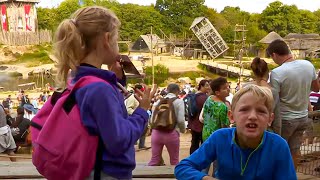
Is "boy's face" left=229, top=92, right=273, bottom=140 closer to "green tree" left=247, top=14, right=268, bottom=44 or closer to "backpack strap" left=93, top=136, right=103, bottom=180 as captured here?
"backpack strap" left=93, top=136, right=103, bottom=180

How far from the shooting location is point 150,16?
66.6 m

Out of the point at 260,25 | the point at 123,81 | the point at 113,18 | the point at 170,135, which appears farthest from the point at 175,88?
the point at 260,25

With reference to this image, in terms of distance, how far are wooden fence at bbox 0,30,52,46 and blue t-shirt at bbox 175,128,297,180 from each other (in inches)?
2282

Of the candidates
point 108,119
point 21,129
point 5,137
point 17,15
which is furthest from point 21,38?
point 108,119

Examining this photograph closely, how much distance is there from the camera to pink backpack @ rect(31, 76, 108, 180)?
1.70m

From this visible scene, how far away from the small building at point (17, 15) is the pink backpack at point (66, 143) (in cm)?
6186

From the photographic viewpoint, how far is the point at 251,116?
1.75 meters

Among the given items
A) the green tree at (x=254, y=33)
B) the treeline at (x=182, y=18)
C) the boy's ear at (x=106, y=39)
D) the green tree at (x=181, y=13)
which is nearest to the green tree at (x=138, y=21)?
the treeline at (x=182, y=18)

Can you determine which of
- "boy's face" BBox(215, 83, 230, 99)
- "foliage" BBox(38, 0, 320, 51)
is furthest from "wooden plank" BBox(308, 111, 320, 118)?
"foliage" BBox(38, 0, 320, 51)

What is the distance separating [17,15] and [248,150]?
63392mm

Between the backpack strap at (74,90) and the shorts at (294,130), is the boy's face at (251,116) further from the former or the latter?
the shorts at (294,130)

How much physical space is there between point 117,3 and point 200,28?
23062 millimetres

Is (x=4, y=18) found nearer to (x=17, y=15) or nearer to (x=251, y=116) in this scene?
(x=17, y=15)

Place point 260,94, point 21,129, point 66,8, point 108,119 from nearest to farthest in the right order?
point 108,119 < point 260,94 < point 21,129 < point 66,8
